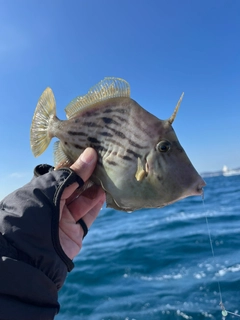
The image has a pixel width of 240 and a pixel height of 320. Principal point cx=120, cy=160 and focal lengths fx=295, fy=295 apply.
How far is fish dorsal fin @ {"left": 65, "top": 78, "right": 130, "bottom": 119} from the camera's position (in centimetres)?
293

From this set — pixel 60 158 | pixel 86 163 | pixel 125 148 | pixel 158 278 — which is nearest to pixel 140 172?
pixel 125 148

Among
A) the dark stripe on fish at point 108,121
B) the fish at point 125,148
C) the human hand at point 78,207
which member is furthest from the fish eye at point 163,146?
the human hand at point 78,207

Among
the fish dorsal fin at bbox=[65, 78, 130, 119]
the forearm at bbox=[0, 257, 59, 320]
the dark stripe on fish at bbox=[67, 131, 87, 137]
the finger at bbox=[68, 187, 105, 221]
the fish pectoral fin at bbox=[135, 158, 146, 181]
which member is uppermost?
the fish dorsal fin at bbox=[65, 78, 130, 119]

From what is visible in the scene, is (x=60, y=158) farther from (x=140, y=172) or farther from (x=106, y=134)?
(x=140, y=172)

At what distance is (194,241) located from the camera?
9.96 metres

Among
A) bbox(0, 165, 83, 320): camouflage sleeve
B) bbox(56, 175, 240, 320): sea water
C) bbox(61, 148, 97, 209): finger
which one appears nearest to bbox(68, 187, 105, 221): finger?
bbox(61, 148, 97, 209): finger

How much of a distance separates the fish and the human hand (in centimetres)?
12

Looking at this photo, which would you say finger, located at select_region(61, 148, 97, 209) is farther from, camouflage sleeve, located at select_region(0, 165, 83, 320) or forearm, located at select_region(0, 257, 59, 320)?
forearm, located at select_region(0, 257, 59, 320)

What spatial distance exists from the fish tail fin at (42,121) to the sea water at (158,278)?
2.91 meters

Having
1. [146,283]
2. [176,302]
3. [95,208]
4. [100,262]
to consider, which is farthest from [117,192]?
[100,262]

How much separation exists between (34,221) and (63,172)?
57cm

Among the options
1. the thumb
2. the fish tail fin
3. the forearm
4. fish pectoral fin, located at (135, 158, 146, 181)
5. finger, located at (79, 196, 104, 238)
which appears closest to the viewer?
the forearm

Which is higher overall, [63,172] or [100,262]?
[63,172]

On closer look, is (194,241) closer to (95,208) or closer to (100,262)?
(100,262)
